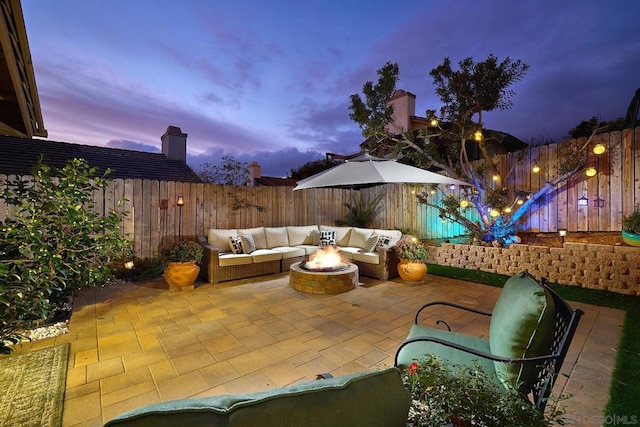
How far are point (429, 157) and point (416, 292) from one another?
3.95 metres

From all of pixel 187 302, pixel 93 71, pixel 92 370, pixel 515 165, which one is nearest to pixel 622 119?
pixel 515 165

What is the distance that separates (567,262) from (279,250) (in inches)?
220

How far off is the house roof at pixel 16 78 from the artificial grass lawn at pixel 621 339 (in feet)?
15.8

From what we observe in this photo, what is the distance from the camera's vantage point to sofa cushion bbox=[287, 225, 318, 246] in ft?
23.0

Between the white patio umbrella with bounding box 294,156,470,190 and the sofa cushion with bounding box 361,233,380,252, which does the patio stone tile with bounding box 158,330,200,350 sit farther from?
the sofa cushion with bounding box 361,233,380,252

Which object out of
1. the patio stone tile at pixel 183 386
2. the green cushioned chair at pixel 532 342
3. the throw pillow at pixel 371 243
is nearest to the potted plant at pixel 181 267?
the patio stone tile at pixel 183 386

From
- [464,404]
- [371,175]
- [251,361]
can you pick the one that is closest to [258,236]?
[371,175]

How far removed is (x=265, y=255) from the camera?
5.90 metres

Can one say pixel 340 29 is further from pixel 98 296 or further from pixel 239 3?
pixel 98 296

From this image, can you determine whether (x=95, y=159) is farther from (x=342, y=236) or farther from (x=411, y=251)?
(x=411, y=251)

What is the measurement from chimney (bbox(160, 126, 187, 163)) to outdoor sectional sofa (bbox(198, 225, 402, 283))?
5479mm

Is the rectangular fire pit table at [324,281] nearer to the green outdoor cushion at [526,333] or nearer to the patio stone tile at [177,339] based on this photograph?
the patio stone tile at [177,339]

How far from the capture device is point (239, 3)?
7328mm

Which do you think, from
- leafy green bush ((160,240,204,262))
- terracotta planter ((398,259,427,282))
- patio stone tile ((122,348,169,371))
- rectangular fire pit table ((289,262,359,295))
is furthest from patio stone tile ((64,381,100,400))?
terracotta planter ((398,259,427,282))
